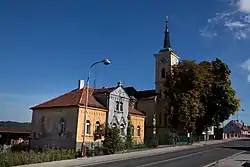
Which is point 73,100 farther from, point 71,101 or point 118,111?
point 118,111

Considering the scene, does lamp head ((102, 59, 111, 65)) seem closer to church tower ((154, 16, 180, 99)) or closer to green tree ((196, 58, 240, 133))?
green tree ((196, 58, 240, 133))

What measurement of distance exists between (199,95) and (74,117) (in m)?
24.4

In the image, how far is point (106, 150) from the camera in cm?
2973

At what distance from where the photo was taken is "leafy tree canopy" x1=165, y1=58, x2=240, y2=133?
49094 millimetres

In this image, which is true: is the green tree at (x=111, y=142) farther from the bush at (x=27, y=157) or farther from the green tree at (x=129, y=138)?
the bush at (x=27, y=157)

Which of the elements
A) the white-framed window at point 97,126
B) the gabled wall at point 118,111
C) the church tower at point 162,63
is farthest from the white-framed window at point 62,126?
the church tower at point 162,63

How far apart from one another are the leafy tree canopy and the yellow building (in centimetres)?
1088

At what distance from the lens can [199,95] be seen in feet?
169

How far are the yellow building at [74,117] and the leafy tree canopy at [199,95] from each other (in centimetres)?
1088

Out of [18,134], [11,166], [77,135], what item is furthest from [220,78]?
[11,166]

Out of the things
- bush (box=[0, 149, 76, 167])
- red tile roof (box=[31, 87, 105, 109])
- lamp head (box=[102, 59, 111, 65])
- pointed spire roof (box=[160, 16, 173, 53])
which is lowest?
bush (box=[0, 149, 76, 167])

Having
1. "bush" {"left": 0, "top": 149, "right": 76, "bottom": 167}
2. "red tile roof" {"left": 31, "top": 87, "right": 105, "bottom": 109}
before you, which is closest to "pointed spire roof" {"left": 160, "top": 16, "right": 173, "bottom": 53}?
"red tile roof" {"left": 31, "top": 87, "right": 105, "bottom": 109}

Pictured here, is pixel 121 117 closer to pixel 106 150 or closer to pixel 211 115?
pixel 106 150

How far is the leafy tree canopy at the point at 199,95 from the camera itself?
49094 millimetres
